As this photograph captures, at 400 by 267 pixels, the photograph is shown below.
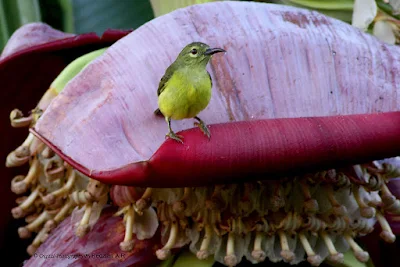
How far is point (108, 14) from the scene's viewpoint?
833mm

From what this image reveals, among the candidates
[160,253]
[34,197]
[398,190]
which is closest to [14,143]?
[34,197]

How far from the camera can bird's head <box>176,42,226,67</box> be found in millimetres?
465

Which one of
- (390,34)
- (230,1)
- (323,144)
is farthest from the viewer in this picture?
(390,34)

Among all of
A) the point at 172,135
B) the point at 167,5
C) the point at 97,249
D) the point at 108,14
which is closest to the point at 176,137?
the point at 172,135

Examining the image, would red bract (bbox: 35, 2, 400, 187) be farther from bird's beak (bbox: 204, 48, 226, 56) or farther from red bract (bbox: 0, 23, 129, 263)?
red bract (bbox: 0, 23, 129, 263)

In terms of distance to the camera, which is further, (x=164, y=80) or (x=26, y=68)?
(x=26, y=68)

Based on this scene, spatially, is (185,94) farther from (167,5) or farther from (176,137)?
(167,5)

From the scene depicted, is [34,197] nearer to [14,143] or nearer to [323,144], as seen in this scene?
[14,143]

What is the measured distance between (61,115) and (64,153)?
3 cm

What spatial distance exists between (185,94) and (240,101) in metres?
0.04

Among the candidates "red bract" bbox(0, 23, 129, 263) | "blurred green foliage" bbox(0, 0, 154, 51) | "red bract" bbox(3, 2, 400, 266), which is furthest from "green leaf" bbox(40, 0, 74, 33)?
"red bract" bbox(3, 2, 400, 266)

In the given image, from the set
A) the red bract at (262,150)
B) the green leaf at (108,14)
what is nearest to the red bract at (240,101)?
the red bract at (262,150)

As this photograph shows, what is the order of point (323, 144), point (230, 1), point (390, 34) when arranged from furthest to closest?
1. point (390, 34)
2. point (230, 1)
3. point (323, 144)

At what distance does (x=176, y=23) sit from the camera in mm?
508
